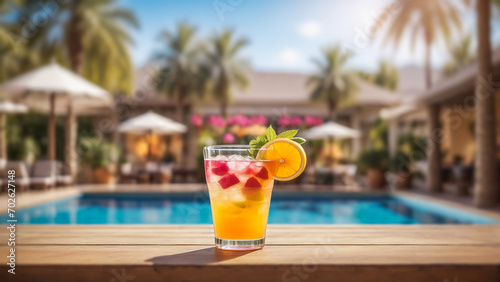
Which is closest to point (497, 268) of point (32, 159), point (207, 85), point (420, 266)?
point (420, 266)

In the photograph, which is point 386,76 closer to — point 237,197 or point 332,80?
point 332,80

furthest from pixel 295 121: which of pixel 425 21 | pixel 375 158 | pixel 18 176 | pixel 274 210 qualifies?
pixel 425 21

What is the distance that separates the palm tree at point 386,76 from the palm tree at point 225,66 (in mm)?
19489

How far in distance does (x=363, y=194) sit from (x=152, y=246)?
429 inches

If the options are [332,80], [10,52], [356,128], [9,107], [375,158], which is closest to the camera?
[9,107]

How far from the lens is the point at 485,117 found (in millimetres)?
7973

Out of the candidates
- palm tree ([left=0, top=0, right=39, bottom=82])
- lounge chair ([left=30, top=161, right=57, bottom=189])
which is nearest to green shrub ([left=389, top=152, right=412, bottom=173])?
lounge chair ([left=30, top=161, right=57, bottom=189])

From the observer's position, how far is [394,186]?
13594 millimetres

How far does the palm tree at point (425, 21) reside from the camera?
17.6m

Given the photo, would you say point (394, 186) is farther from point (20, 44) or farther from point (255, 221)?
point (20, 44)

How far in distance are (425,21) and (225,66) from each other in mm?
10499

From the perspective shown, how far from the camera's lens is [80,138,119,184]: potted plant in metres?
14.0

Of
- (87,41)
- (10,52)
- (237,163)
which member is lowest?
(237,163)

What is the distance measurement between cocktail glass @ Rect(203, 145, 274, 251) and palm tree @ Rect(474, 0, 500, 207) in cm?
772
